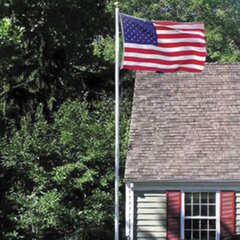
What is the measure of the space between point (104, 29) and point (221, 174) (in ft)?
32.0

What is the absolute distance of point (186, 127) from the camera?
20438 mm

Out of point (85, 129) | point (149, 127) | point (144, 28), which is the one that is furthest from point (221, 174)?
point (144, 28)

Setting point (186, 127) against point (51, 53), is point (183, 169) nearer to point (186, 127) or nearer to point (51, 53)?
point (186, 127)

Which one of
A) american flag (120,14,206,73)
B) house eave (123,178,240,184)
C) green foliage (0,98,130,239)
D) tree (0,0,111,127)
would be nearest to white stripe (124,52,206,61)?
american flag (120,14,206,73)

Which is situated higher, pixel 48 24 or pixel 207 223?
pixel 48 24

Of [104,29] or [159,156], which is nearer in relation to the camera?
[159,156]

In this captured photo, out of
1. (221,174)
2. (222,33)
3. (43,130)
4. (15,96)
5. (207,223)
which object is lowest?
(207,223)

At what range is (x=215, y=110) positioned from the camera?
68.5ft

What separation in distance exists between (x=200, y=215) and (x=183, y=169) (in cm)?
129

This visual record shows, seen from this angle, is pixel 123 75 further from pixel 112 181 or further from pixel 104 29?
pixel 112 181

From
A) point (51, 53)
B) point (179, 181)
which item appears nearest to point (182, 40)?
point (179, 181)

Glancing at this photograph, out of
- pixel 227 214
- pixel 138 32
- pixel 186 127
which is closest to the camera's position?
pixel 138 32

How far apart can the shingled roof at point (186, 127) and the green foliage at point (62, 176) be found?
1019 mm

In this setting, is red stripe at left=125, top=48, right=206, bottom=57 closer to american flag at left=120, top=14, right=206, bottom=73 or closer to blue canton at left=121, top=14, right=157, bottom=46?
american flag at left=120, top=14, right=206, bottom=73
